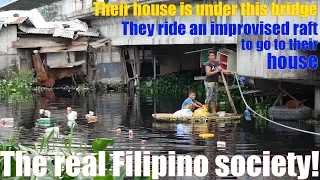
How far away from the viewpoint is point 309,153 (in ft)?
34.9

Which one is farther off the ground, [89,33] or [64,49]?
[89,33]

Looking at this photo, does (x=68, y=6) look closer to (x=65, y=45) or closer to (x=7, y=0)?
(x=65, y=45)

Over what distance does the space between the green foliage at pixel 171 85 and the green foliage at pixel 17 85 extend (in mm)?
5389

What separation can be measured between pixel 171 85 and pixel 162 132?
14.6m

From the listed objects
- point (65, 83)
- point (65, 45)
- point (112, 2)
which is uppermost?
point (112, 2)

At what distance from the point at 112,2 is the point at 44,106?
27.9ft

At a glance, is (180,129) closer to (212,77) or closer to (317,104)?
(212,77)

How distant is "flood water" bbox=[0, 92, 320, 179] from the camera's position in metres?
11.0

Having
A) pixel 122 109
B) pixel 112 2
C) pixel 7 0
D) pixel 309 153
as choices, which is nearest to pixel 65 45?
pixel 112 2

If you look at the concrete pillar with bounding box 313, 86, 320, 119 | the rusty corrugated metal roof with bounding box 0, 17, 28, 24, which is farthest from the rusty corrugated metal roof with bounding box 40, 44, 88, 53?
the concrete pillar with bounding box 313, 86, 320, 119

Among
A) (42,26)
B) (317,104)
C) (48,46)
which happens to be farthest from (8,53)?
(317,104)

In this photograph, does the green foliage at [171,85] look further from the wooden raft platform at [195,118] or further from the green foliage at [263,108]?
the wooden raft platform at [195,118]

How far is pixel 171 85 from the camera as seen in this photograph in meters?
28.0

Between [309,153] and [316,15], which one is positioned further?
[316,15]
